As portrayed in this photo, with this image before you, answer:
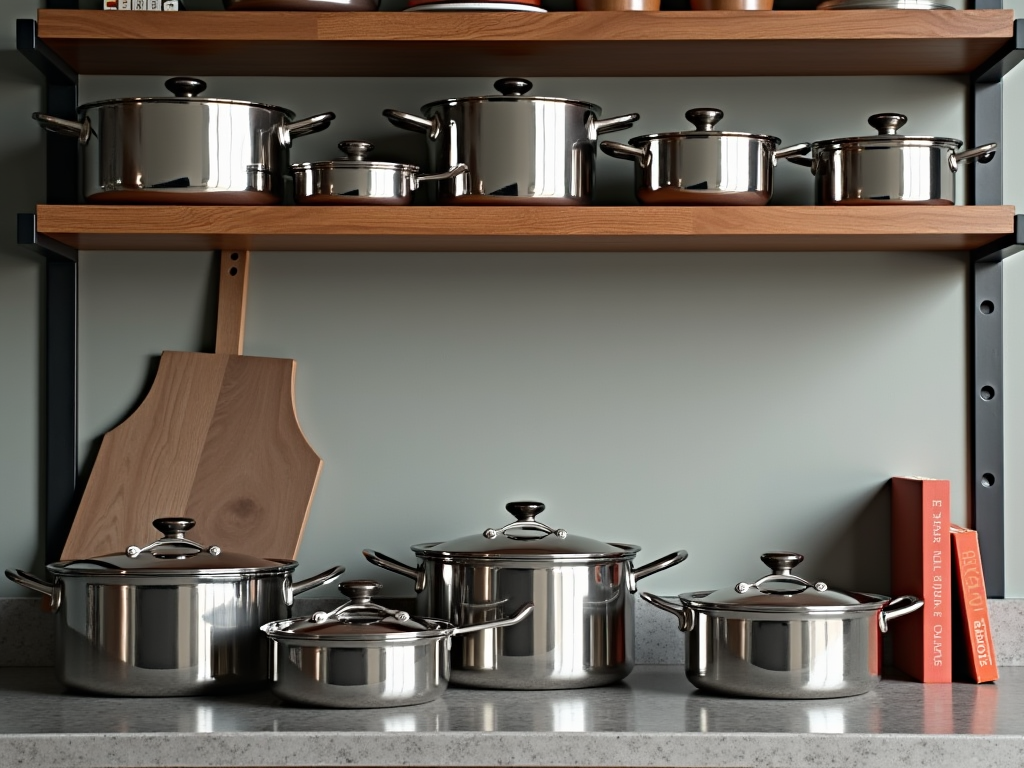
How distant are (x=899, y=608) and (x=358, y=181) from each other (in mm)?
931

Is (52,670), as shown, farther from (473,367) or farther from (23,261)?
(473,367)

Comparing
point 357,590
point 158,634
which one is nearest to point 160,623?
point 158,634

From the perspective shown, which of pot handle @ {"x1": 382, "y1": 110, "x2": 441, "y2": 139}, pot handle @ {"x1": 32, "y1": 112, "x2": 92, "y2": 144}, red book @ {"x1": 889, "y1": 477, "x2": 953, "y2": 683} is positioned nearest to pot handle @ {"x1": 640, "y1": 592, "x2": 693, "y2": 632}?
red book @ {"x1": 889, "y1": 477, "x2": 953, "y2": 683}

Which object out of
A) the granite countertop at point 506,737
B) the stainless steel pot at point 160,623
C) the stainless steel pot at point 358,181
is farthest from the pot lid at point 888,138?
the stainless steel pot at point 160,623

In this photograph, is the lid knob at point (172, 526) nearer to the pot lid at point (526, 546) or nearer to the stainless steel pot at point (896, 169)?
the pot lid at point (526, 546)

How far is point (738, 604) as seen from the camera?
1.45m

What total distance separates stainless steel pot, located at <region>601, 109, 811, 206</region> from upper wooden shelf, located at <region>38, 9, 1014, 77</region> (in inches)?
5.3

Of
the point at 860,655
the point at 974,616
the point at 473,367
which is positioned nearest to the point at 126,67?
the point at 473,367

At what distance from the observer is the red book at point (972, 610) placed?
157cm

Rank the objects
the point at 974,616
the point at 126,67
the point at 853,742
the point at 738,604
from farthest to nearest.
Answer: the point at 126,67
the point at 974,616
the point at 738,604
the point at 853,742

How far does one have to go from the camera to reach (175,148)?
4.95 ft

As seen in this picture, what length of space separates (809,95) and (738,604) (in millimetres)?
811

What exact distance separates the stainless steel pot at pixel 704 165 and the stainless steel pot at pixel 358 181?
0.83 ft

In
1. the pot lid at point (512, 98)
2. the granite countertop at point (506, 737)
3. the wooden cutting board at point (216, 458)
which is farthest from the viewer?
the wooden cutting board at point (216, 458)
